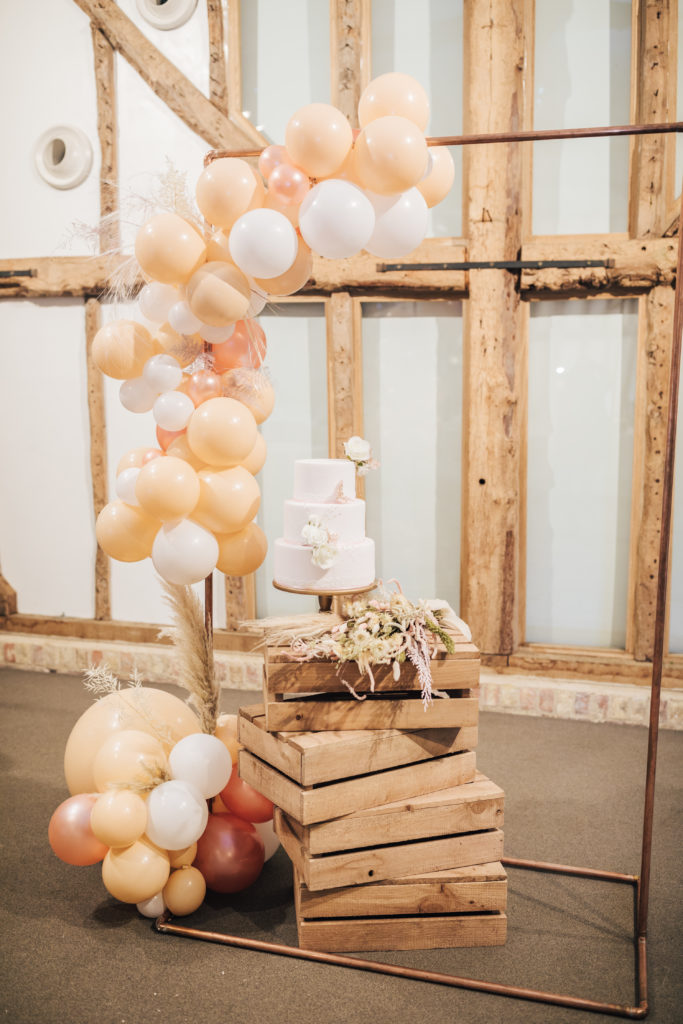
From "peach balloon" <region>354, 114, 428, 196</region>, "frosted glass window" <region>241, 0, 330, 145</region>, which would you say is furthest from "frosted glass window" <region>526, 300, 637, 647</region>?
"peach balloon" <region>354, 114, 428, 196</region>

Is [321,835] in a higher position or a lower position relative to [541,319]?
lower

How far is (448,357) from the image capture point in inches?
174

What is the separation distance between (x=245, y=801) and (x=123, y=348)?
1507mm

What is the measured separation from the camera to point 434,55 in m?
A: 4.29

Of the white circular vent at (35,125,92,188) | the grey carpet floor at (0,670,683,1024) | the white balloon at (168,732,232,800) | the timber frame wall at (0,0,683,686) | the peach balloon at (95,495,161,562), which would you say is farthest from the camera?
the white circular vent at (35,125,92,188)

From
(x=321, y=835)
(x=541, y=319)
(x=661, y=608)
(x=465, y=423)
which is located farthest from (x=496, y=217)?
(x=321, y=835)

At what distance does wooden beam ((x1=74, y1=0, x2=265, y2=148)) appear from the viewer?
4492mm

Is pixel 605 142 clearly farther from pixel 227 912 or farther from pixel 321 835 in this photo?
pixel 227 912

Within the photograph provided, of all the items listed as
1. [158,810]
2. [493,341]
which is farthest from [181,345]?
[493,341]

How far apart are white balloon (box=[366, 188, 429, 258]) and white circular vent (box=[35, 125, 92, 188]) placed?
127 inches

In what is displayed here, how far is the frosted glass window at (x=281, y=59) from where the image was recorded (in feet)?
14.5

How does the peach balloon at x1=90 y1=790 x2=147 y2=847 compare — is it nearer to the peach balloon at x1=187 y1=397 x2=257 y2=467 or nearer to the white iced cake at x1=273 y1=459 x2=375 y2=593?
the white iced cake at x1=273 y1=459 x2=375 y2=593

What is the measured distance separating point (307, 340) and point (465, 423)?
1.05 meters

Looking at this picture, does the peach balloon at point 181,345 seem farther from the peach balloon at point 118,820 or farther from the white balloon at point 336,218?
the peach balloon at point 118,820
